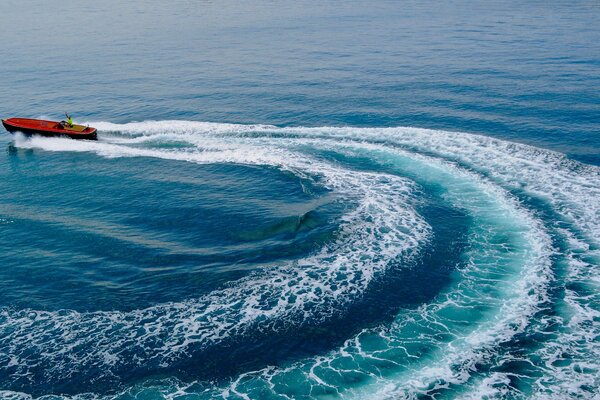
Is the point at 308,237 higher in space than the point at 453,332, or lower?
higher

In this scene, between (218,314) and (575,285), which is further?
(575,285)

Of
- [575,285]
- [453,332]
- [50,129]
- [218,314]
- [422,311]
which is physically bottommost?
[453,332]

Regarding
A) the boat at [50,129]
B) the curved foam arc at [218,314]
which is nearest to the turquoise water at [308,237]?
the curved foam arc at [218,314]

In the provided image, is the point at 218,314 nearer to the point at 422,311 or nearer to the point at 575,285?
the point at 422,311

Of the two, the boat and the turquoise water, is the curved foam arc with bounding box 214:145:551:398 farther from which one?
the boat

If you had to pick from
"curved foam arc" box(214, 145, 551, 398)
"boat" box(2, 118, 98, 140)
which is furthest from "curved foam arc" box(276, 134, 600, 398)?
"boat" box(2, 118, 98, 140)

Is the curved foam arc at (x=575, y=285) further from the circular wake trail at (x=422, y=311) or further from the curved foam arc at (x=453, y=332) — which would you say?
the curved foam arc at (x=453, y=332)

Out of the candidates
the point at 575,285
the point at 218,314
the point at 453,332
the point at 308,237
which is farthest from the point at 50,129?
the point at 575,285
